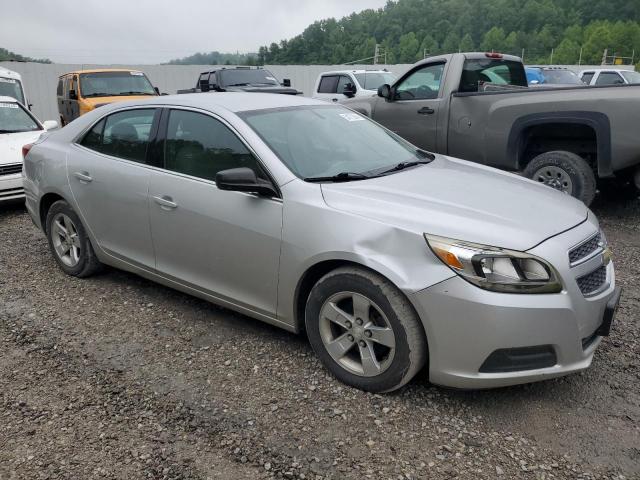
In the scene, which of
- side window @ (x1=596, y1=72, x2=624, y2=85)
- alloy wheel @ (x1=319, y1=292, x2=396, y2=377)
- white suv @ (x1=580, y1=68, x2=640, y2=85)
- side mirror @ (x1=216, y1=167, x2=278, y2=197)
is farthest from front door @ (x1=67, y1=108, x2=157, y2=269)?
side window @ (x1=596, y1=72, x2=624, y2=85)

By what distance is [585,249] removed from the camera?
296 cm

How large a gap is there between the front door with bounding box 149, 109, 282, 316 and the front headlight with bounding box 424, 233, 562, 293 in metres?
1.08

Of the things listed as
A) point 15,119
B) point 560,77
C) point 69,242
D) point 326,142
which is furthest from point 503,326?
point 560,77

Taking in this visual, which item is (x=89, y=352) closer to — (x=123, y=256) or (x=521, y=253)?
(x=123, y=256)

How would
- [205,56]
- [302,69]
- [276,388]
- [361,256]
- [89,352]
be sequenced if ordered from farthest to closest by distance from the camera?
[205,56], [302,69], [89,352], [276,388], [361,256]

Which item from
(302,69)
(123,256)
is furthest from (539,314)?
(302,69)

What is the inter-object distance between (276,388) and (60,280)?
8.77 feet

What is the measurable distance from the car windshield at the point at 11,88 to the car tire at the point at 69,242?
333 inches

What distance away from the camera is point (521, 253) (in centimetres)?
269

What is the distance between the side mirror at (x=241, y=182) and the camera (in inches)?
127

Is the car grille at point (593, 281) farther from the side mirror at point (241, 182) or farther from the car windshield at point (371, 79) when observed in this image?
the car windshield at point (371, 79)

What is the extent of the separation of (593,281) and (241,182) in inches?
77.8

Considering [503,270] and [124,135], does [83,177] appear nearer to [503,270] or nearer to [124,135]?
[124,135]

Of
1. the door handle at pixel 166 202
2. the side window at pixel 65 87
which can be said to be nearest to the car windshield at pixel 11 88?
the side window at pixel 65 87
